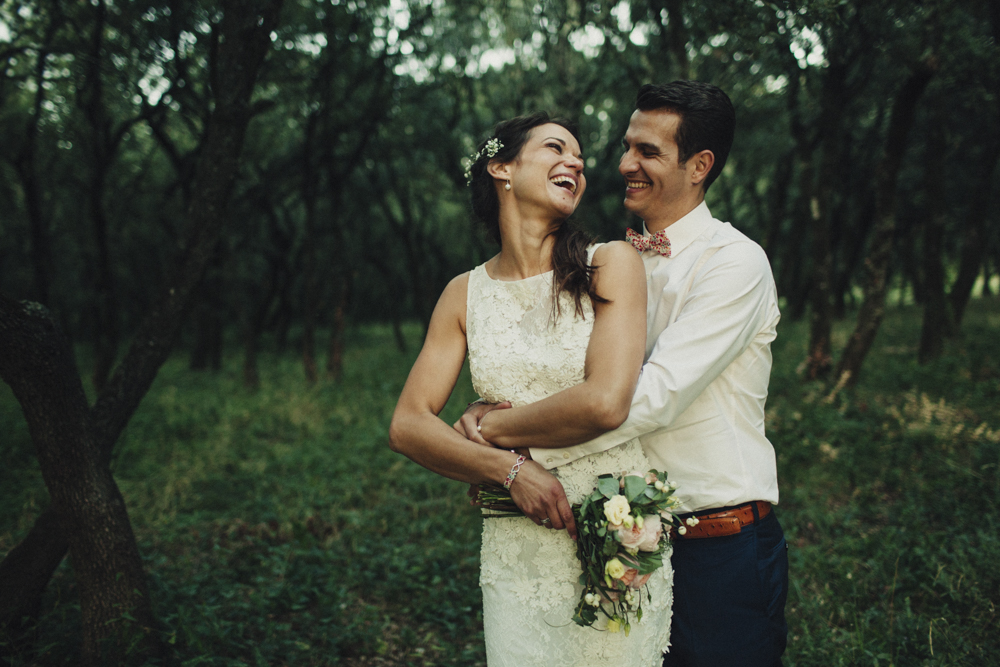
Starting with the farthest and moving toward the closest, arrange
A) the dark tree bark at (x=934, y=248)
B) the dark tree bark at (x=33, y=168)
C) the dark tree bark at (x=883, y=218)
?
the dark tree bark at (x=934, y=248), the dark tree bark at (x=33, y=168), the dark tree bark at (x=883, y=218)

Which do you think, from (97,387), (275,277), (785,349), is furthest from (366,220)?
(785,349)

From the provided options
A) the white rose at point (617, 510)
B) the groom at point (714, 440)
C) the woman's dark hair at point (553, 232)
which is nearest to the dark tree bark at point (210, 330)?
the woman's dark hair at point (553, 232)

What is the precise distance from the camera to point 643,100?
2.42 m

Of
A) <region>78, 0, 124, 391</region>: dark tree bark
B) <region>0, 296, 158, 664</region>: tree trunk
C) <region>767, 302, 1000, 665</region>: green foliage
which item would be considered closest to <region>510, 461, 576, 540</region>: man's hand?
<region>767, 302, 1000, 665</region>: green foliage

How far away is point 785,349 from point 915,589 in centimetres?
908

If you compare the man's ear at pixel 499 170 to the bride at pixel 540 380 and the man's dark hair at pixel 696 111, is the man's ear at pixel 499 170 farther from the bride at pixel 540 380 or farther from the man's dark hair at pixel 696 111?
the man's dark hair at pixel 696 111

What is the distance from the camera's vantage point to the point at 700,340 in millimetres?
1963

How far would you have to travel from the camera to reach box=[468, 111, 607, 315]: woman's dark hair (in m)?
2.19

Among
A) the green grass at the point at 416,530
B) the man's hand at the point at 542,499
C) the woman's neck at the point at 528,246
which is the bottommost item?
the green grass at the point at 416,530

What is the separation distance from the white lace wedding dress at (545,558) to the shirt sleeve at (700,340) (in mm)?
215

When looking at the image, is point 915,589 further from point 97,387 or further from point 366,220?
point 366,220

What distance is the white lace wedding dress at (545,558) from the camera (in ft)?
6.91

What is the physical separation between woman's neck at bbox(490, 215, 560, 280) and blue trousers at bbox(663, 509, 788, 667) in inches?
43.2

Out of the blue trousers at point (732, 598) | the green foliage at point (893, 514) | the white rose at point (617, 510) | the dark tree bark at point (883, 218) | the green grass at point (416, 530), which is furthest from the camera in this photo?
the dark tree bark at point (883, 218)
